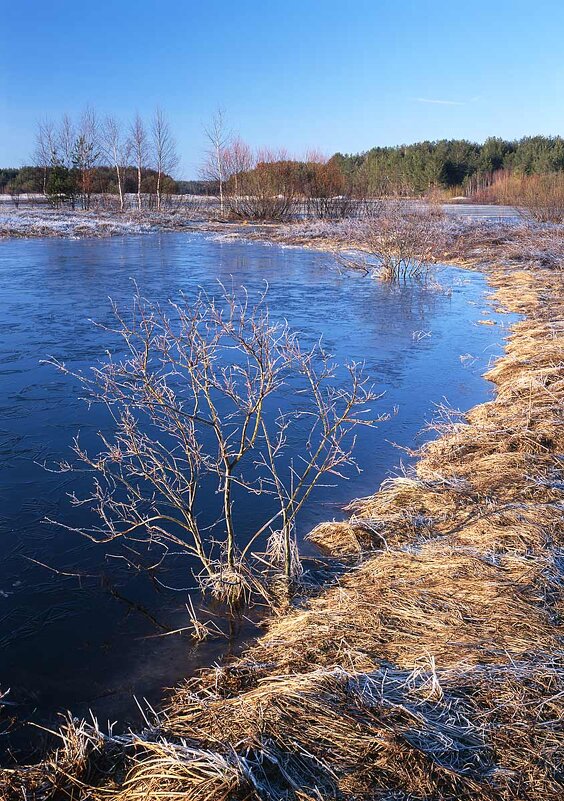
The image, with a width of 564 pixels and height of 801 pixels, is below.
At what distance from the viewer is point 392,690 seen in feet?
9.63

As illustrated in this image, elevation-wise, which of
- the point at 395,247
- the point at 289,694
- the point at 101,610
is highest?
the point at 395,247

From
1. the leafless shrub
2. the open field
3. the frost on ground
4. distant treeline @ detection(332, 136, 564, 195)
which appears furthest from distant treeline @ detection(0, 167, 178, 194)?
the leafless shrub

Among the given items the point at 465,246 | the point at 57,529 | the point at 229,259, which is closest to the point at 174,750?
the point at 57,529

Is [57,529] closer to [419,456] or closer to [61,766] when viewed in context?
[61,766]

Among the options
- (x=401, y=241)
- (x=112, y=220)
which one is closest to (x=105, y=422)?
(x=401, y=241)

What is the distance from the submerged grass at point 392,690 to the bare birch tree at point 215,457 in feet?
1.71

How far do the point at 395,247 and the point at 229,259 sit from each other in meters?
7.16

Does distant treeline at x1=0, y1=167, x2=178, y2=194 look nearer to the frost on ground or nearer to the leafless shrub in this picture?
the frost on ground

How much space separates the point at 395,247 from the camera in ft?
57.5

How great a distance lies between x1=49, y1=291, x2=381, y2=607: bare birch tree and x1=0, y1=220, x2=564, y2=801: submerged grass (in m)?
0.52

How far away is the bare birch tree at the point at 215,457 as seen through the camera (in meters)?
4.18

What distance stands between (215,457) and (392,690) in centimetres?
359

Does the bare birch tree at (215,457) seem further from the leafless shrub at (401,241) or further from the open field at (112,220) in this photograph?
the open field at (112,220)

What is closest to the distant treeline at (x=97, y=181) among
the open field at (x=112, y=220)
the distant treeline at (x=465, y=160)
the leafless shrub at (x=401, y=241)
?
the open field at (x=112, y=220)
